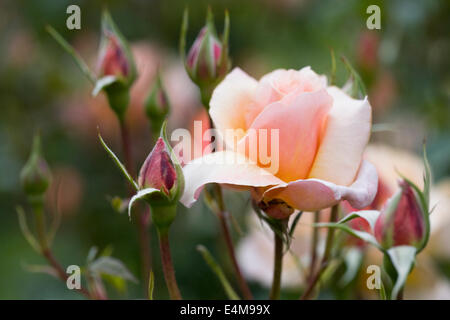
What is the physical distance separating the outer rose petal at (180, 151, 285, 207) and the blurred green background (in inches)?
12.0

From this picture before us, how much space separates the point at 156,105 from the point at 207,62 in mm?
81

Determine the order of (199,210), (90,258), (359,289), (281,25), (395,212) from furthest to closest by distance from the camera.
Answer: (281,25)
(199,210)
(359,289)
(90,258)
(395,212)

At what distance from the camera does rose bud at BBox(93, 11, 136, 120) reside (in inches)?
25.0

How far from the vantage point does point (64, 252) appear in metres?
1.34

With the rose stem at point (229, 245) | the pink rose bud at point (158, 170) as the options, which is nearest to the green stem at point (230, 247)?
the rose stem at point (229, 245)

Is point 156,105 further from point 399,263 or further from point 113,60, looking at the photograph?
point 399,263

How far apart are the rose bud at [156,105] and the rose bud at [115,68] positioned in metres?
0.02

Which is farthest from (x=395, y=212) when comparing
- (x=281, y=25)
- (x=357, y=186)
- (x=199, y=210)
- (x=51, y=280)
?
(x=281, y=25)

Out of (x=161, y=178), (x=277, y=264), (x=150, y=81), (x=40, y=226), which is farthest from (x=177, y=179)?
(x=150, y=81)

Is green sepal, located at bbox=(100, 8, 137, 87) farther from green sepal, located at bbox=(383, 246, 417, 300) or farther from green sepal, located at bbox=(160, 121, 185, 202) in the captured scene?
green sepal, located at bbox=(383, 246, 417, 300)

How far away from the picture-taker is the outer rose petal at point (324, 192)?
1.54 feet

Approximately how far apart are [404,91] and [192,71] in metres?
0.58

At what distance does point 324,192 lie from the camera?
0.47 metres
